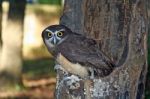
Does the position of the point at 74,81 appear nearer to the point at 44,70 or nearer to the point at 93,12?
the point at 93,12

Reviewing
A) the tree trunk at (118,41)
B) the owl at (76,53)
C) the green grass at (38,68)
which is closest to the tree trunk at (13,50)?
the green grass at (38,68)

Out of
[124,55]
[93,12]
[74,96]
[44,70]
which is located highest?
[93,12]

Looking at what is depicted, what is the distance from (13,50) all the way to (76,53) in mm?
9195

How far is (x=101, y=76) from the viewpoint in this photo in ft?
18.6

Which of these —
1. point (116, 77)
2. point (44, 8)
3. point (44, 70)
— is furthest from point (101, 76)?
point (44, 8)

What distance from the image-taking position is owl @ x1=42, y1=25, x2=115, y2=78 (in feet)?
18.0

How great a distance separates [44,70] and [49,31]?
1304cm

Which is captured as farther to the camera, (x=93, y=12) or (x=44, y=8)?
(x=44, y=8)

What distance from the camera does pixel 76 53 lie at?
5.52m

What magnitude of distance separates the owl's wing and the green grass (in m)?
11.7

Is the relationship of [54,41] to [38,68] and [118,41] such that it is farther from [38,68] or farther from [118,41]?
[38,68]

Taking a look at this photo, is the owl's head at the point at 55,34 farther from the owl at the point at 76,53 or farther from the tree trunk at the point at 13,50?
the tree trunk at the point at 13,50

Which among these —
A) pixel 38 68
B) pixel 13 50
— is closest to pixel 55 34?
pixel 13 50

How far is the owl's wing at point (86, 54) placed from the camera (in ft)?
18.0
